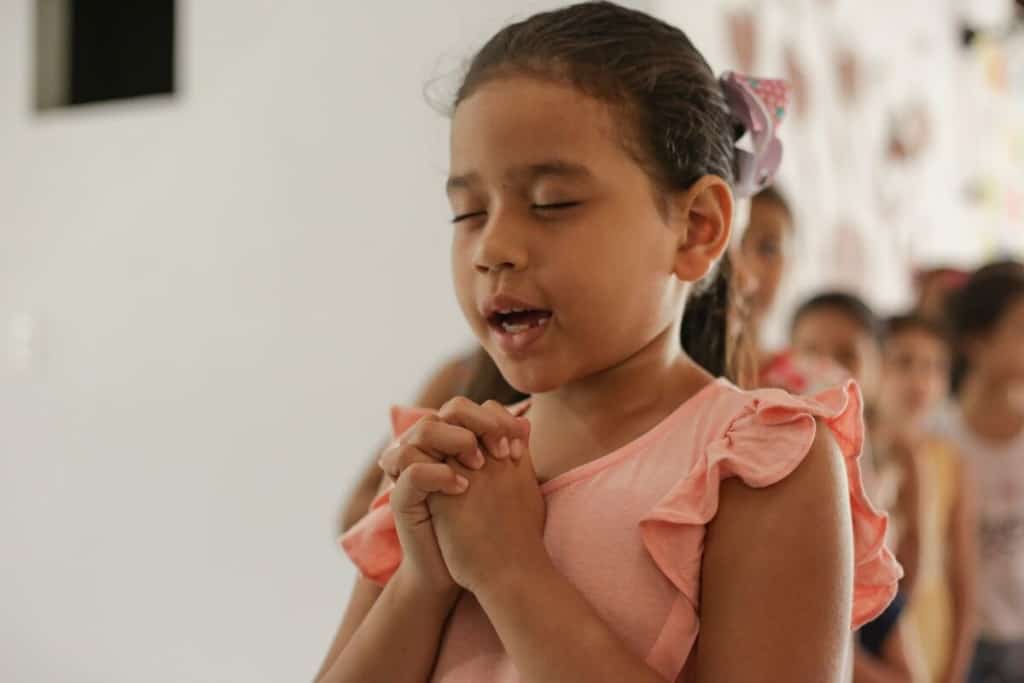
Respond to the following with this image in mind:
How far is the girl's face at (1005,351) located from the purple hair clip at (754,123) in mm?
1654

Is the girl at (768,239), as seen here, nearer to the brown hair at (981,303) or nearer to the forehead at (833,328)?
the forehead at (833,328)

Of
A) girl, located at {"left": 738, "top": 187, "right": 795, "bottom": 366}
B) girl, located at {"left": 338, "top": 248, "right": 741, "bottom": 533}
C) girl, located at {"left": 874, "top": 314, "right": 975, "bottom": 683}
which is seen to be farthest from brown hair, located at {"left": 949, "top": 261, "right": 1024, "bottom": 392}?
girl, located at {"left": 338, "top": 248, "right": 741, "bottom": 533}

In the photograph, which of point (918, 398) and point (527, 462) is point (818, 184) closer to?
point (918, 398)

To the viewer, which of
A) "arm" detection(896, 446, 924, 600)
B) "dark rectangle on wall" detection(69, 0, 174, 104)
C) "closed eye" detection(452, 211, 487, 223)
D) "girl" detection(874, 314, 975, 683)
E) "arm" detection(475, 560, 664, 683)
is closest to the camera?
"arm" detection(475, 560, 664, 683)

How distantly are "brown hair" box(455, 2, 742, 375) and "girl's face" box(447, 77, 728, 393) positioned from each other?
0.01 metres

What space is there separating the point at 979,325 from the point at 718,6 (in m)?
0.96

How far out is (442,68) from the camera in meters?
1.71

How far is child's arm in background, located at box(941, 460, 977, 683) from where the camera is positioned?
6.90 feet

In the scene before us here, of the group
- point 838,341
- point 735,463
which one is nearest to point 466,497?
point 735,463

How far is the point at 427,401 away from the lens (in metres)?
1.37

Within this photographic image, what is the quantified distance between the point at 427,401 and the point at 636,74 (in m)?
0.71

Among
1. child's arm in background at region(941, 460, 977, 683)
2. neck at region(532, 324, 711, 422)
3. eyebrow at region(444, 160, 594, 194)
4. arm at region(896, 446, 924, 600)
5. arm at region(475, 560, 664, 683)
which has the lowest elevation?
child's arm in background at region(941, 460, 977, 683)

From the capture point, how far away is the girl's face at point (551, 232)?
691 millimetres

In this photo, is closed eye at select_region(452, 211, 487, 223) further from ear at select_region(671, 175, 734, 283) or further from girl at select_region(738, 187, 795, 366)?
girl at select_region(738, 187, 795, 366)
